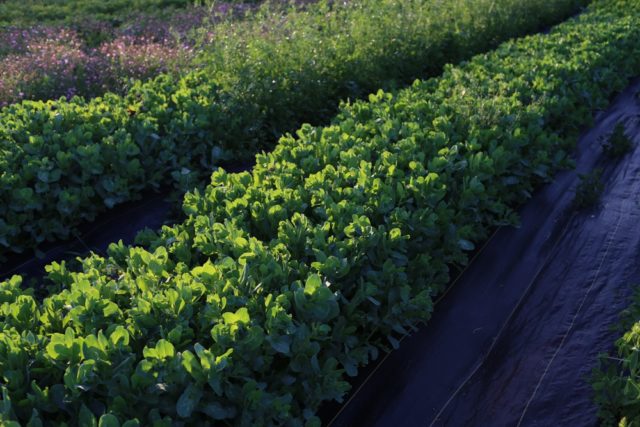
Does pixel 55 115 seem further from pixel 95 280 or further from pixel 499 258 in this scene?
pixel 499 258

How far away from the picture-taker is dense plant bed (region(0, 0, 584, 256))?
14.0ft

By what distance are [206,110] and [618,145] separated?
400 centimetres

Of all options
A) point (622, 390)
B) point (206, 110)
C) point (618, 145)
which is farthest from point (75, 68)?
point (622, 390)

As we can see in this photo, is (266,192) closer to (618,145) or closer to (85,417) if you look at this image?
(85,417)

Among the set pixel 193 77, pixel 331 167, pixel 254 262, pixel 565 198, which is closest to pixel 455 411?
pixel 254 262

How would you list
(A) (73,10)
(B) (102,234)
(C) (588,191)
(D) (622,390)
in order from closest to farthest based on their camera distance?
(D) (622,390)
(B) (102,234)
(C) (588,191)
(A) (73,10)

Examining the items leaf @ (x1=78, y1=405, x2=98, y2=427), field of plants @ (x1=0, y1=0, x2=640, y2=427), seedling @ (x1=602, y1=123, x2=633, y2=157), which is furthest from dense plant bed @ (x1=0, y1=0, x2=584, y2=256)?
seedling @ (x1=602, y1=123, x2=633, y2=157)

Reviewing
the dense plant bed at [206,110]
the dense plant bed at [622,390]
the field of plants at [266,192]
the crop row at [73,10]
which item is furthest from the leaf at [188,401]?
the crop row at [73,10]

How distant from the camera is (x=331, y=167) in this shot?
3861 mm

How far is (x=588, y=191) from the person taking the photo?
502cm

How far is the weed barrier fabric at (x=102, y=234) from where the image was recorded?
14.0 ft

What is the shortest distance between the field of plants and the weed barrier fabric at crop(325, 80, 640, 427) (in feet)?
0.66

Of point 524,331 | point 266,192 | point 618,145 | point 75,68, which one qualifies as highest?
point 75,68

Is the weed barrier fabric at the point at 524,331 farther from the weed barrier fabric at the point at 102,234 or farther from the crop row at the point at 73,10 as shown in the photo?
the crop row at the point at 73,10
